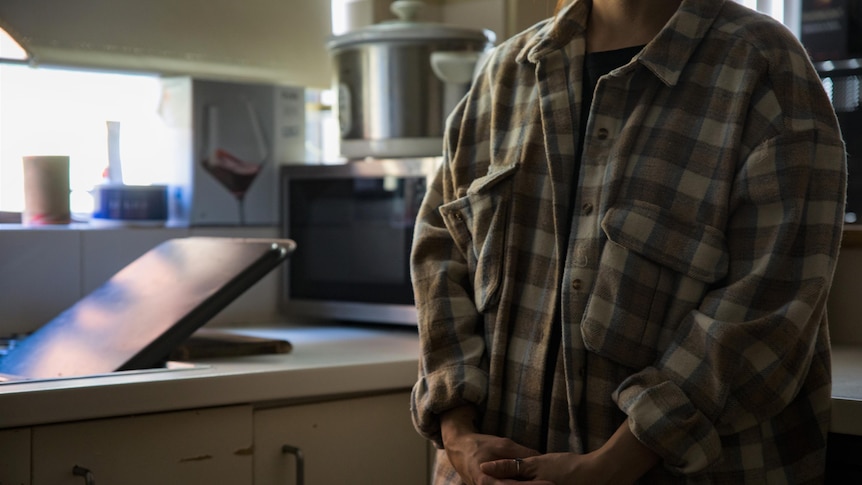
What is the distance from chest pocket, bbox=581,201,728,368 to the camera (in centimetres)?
94

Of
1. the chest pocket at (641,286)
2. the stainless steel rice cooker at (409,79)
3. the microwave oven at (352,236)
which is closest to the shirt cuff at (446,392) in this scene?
the chest pocket at (641,286)

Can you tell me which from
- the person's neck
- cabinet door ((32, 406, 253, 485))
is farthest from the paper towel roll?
the person's neck

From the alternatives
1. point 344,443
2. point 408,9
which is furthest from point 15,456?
point 408,9

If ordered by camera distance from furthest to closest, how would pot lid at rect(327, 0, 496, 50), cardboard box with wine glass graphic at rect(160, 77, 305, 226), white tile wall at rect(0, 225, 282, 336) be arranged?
cardboard box with wine glass graphic at rect(160, 77, 305, 226)
pot lid at rect(327, 0, 496, 50)
white tile wall at rect(0, 225, 282, 336)

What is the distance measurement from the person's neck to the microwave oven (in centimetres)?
67

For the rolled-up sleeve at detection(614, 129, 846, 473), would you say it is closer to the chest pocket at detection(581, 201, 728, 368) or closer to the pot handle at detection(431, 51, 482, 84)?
the chest pocket at detection(581, 201, 728, 368)

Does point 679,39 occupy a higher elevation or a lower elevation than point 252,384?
higher

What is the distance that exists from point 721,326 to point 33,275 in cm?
121

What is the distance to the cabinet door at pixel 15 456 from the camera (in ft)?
3.65

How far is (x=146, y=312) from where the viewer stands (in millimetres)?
1428

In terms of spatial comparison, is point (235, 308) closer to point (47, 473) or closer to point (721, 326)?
point (47, 473)

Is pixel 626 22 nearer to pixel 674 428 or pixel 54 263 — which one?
pixel 674 428

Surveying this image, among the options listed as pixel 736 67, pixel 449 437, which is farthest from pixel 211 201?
pixel 736 67

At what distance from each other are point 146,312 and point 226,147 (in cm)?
56
